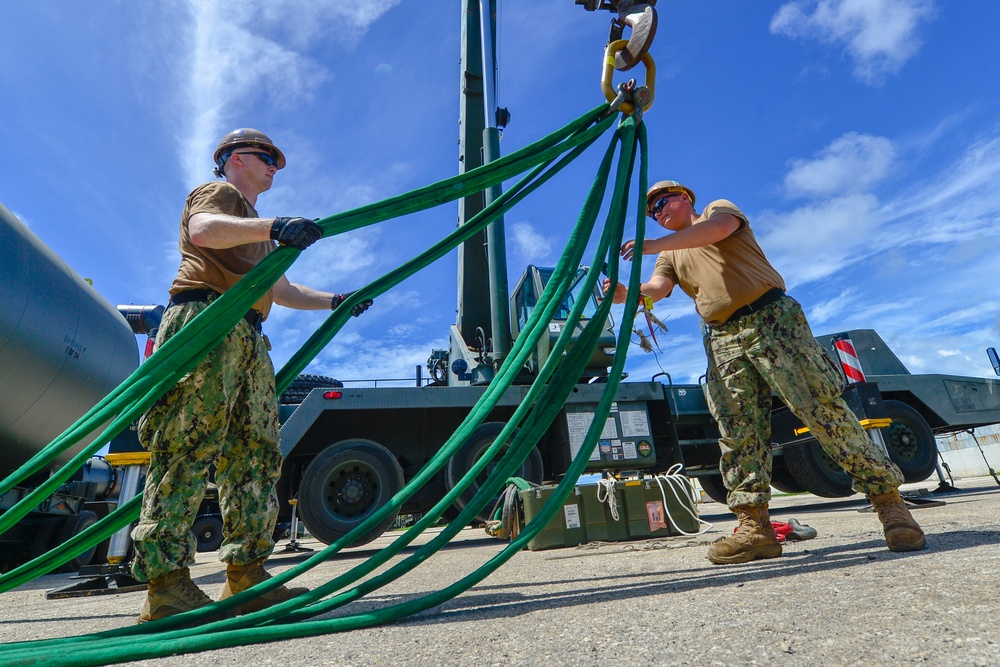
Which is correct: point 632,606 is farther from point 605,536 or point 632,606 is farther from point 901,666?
point 605,536

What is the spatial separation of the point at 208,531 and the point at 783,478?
827 centimetres

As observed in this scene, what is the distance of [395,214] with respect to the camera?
1912mm

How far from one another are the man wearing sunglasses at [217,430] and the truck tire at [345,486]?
8.43 ft

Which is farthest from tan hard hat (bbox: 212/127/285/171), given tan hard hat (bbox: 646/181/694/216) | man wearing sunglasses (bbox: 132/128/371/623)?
tan hard hat (bbox: 646/181/694/216)

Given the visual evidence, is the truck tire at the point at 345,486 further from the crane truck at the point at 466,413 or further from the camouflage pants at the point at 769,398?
the camouflage pants at the point at 769,398

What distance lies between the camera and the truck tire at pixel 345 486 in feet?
14.5

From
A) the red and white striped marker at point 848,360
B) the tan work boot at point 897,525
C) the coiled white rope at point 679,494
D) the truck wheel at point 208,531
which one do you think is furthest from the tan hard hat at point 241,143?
the truck wheel at point 208,531

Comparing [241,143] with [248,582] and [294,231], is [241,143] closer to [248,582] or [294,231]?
[294,231]

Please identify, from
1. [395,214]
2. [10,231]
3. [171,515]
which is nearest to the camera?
[171,515]

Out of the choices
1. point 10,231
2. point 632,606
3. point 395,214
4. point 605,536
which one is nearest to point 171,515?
point 395,214

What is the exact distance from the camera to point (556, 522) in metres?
3.61

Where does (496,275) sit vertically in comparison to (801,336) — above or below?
above

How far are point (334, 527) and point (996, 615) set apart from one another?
4.16 meters

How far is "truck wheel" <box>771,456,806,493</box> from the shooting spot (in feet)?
20.2
